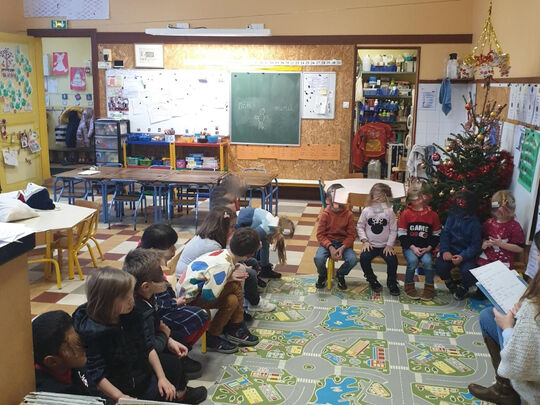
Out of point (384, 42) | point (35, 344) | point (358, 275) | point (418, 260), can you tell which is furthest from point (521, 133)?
point (35, 344)

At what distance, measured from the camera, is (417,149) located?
7199mm

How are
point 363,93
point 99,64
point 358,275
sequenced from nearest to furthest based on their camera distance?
point 358,275 → point 99,64 → point 363,93

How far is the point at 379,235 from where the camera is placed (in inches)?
195

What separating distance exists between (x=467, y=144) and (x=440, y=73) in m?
3.43

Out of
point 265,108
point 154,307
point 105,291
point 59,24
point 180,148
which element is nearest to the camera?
point 105,291

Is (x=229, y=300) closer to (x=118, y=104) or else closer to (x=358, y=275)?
(x=358, y=275)

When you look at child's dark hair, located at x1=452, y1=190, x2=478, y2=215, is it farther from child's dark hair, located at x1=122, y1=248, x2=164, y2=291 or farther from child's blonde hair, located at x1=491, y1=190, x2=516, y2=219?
child's dark hair, located at x1=122, y1=248, x2=164, y2=291

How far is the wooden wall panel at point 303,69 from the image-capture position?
8703mm

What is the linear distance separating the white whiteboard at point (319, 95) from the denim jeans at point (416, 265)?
4406mm

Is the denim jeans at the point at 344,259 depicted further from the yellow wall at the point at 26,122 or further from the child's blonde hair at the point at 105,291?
the yellow wall at the point at 26,122

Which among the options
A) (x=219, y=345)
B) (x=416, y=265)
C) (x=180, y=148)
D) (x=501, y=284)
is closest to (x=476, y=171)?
(x=416, y=265)

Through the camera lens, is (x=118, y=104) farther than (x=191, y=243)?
Yes

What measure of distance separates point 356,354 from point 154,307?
61.8 inches

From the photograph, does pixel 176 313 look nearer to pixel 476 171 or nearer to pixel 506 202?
pixel 506 202
